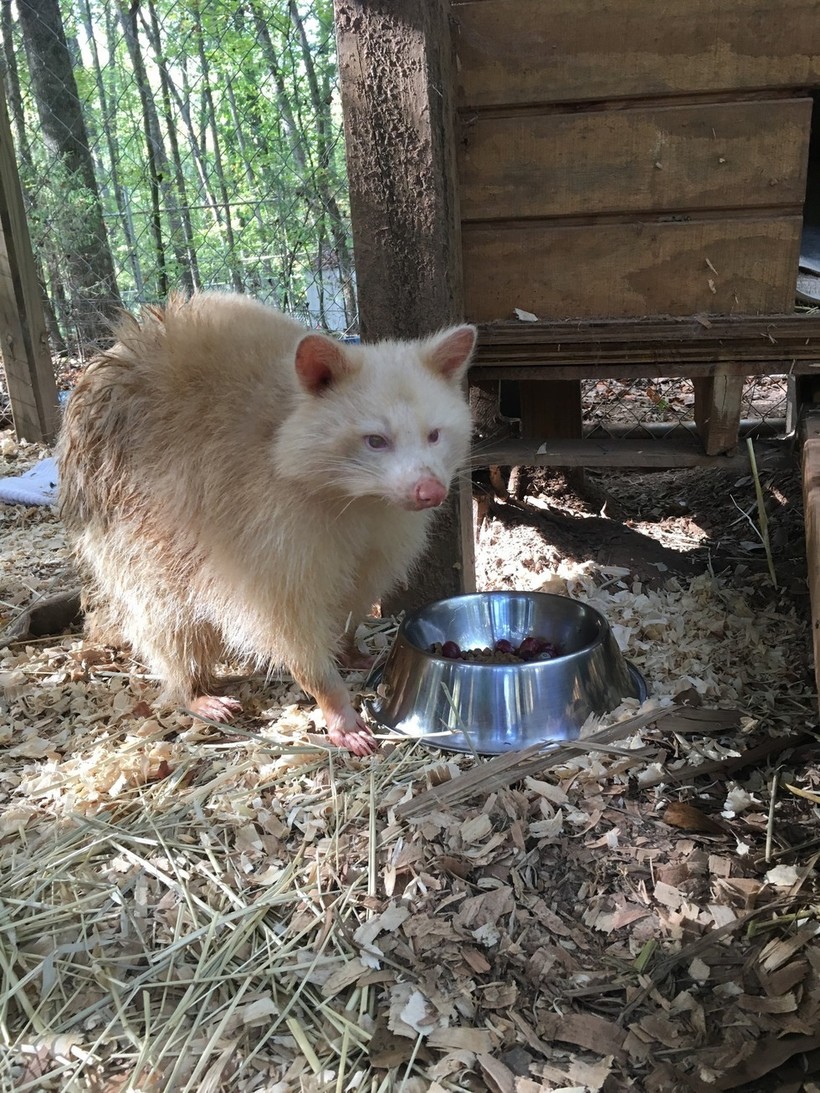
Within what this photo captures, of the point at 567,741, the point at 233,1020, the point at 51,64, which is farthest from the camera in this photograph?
the point at 51,64

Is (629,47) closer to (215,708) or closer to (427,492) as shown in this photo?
(427,492)

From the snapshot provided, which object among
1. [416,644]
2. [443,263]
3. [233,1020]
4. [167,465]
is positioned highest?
[443,263]

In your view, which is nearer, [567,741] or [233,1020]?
[233,1020]

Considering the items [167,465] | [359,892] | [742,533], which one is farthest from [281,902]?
[742,533]

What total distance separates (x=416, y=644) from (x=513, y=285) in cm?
135

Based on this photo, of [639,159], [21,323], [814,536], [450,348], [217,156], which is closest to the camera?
[814,536]

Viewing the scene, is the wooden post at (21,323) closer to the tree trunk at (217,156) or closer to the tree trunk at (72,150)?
the tree trunk at (72,150)

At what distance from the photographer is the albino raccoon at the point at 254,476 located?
8.09ft

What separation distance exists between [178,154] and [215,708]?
4.79m

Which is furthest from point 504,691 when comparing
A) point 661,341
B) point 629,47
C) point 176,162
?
point 176,162

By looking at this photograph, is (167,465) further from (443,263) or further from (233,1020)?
(233,1020)

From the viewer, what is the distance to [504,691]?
2691 mm

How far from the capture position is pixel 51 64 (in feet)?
22.3

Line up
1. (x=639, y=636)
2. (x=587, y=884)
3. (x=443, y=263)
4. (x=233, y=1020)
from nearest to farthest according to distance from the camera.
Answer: (x=233, y=1020) → (x=587, y=884) → (x=443, y=263) → (x=639, y=636)
